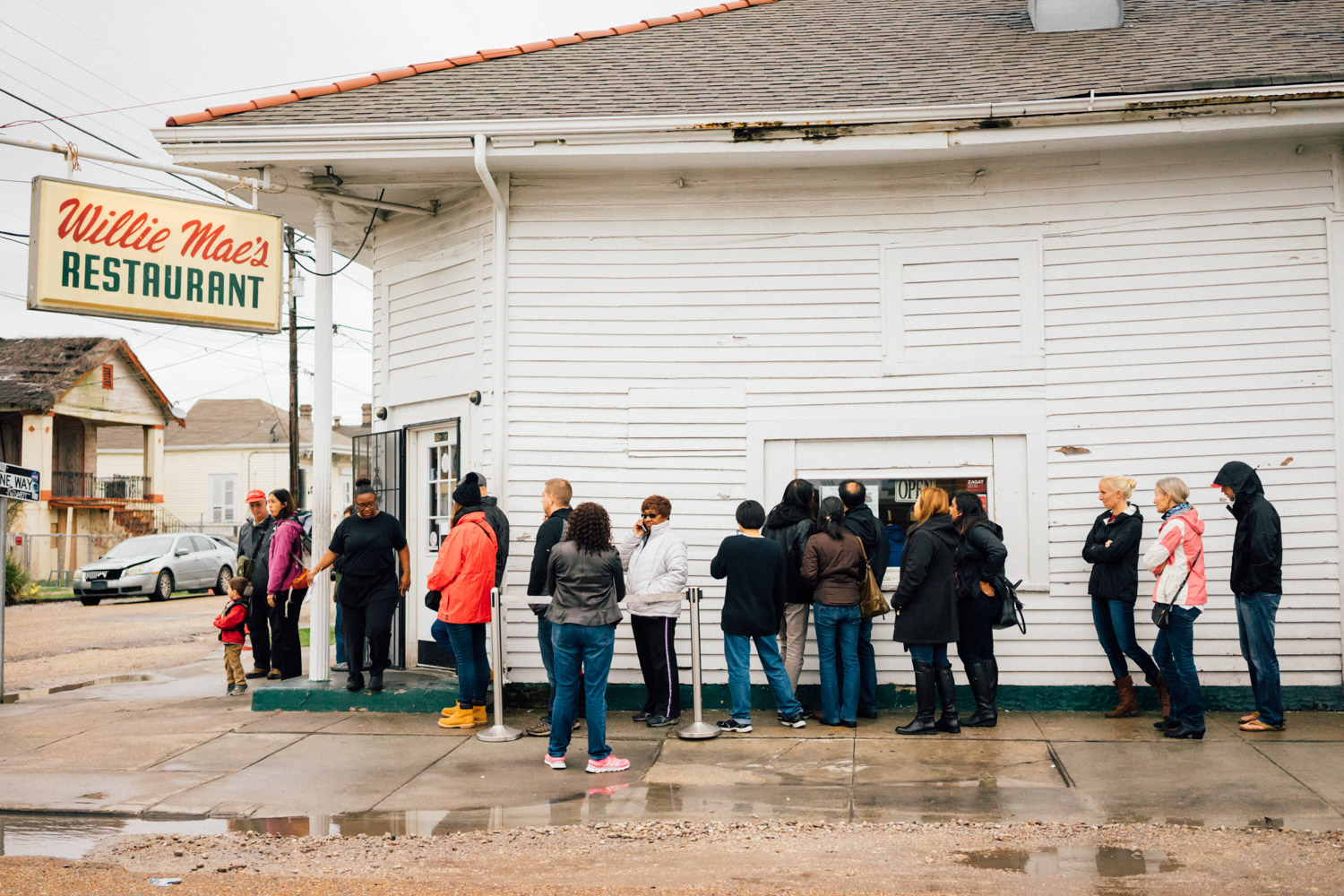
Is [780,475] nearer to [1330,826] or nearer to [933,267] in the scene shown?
[933,267]

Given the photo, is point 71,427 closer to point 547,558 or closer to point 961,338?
point 547,558

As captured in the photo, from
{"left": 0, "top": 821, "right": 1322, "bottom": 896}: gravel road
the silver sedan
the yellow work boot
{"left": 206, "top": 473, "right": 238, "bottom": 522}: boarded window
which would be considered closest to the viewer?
{"left": 0, "top": 821, "right": 1322, "bottom": 896}: gravel road

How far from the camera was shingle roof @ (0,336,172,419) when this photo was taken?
29.7 meters

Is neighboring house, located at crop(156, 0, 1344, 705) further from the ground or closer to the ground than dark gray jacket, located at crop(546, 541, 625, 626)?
further from the ground

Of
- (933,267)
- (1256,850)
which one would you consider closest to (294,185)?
(933,267)

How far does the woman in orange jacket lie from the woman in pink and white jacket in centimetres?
455

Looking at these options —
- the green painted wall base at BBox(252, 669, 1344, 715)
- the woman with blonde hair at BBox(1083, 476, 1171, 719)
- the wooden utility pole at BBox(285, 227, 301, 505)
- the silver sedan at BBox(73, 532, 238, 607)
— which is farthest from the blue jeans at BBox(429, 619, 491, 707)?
the wooden utility pole at BBox(285, 227, 301, 505)

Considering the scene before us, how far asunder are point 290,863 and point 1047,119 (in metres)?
6.79

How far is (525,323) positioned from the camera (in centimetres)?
851

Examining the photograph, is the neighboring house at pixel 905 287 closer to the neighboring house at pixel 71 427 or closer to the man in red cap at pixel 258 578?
the man in red cap at pixel 258 578

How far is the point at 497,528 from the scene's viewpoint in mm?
7715

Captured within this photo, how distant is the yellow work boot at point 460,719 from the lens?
764cm

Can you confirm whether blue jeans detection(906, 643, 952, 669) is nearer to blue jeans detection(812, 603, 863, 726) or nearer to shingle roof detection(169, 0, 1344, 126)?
blue jeans detection(812, 603, 863, 726)

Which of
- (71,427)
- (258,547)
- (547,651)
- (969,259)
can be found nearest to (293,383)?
(71,427)
